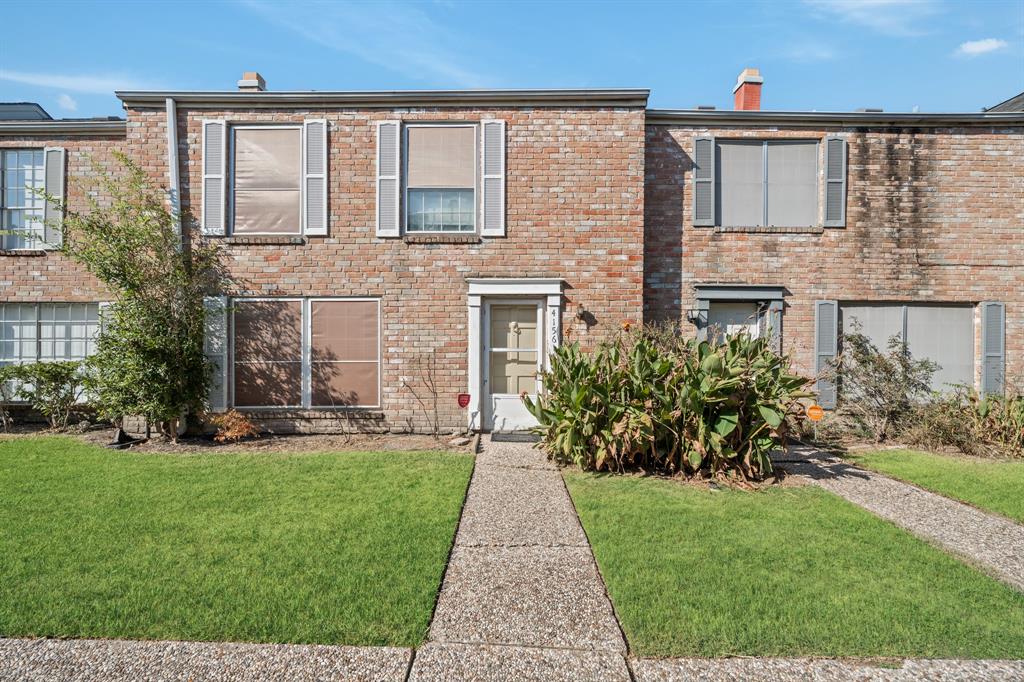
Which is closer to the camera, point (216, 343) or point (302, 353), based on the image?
point (216, 343)

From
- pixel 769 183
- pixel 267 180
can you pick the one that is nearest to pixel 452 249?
pixel 267 180

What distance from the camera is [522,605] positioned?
11.7 feet

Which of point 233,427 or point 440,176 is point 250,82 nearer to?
point 440,176

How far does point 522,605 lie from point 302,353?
665cm

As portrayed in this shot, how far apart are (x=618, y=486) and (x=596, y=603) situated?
2.67 m

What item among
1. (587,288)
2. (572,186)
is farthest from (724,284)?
(572,186)

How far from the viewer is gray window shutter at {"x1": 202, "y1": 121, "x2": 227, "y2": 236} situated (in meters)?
9.05

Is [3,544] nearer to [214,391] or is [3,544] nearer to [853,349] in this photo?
[214,391]

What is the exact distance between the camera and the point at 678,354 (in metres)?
7.07

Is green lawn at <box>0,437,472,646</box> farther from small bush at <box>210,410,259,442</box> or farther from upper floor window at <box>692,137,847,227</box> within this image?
upper floor window at <box>692,137,847,227</box>

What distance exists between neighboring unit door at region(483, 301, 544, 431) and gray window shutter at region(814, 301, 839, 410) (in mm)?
4573

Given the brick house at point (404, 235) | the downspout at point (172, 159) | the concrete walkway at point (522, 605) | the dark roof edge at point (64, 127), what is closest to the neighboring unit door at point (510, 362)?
the brick house at point (404, 235)

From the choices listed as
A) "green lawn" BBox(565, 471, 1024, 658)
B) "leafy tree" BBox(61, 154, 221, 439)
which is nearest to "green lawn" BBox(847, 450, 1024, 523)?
"green lawn" BBox(565, 471, 1024, 658)

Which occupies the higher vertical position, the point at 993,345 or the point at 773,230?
the point at 773,230
